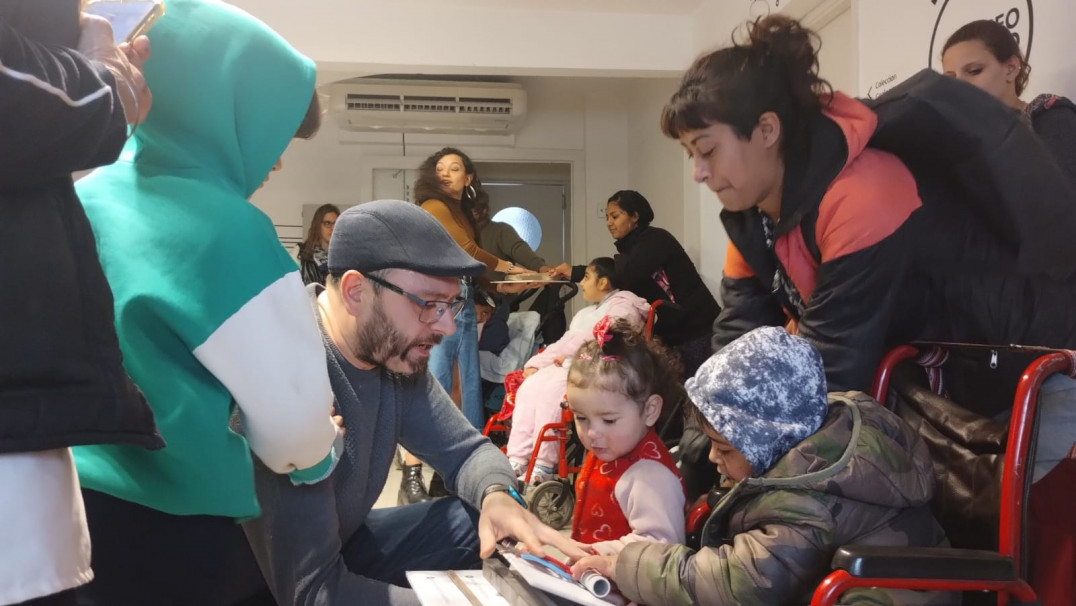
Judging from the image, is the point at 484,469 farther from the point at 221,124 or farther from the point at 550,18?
the point at 550,18

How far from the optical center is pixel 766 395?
54.8 inches

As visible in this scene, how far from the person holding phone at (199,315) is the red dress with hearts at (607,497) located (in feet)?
3.15

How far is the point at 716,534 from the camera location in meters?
1.44

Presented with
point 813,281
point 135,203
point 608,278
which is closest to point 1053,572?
point 813,281

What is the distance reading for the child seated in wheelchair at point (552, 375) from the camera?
353 centimetres

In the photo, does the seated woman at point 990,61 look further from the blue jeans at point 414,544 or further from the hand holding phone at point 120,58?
the hand holding phone at point 120,58

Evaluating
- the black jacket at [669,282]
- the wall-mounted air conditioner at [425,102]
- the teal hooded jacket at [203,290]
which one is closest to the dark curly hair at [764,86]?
the teal hooded jacket at [203,290]

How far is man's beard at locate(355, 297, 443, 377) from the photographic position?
152 cm

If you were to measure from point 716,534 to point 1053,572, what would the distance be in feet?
1.63

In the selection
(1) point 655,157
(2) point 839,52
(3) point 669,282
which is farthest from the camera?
(1) point 655,157

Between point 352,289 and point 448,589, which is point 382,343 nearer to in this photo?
point 352,289

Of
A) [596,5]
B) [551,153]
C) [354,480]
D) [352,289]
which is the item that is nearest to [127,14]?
[352,289]

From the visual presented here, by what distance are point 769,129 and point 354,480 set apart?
103 centimetres

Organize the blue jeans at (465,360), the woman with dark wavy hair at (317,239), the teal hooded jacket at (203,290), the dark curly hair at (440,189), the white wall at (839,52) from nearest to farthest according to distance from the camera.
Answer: the teal hooded jacket at (203,290) → the white wall at (839,52) → the blue jeans at (465,360) → the dark curly hair at (440,189) → the woman with dark wavy hair at (317,239)
